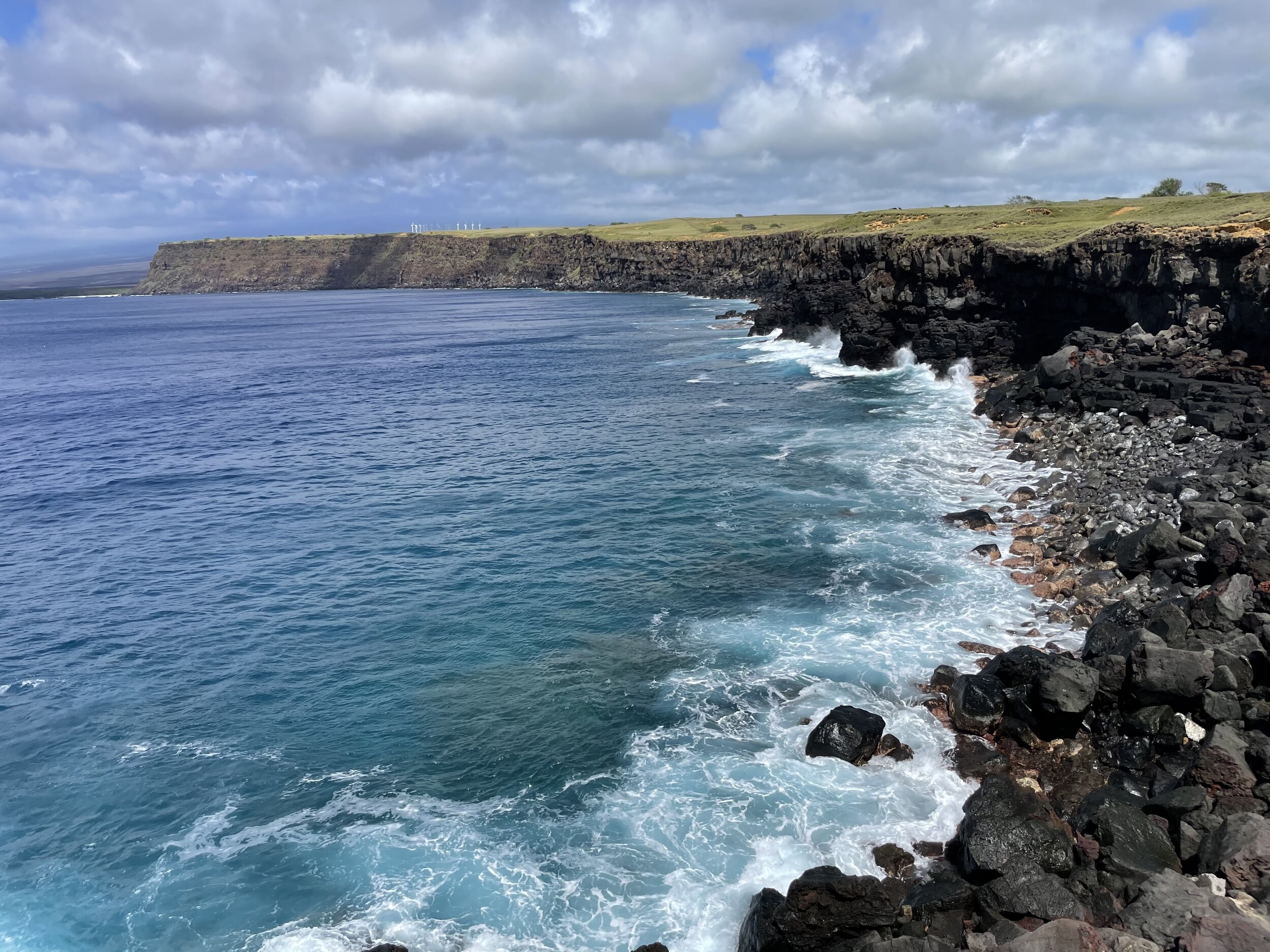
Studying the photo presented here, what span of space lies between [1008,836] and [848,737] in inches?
197

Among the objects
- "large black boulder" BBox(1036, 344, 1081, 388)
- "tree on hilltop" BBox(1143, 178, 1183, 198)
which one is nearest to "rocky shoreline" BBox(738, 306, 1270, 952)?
"large black boulder" BBox(1036, 344, 1081, 388)

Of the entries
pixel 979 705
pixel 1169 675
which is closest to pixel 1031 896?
pixel 979 705

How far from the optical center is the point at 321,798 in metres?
20.0

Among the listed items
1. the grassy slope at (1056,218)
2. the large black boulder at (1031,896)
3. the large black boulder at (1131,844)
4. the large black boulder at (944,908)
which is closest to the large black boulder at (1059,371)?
the grassy slope at (1056,218)

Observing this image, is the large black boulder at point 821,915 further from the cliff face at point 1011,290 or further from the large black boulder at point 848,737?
the cliff face at point 1011,290

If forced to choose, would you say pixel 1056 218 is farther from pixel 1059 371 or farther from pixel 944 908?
pixel 944 908

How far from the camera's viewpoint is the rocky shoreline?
13.7m

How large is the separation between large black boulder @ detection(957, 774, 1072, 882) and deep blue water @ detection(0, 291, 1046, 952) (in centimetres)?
154

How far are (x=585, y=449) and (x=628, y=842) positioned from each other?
34366 millimetres

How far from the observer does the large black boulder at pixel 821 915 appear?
565 inches

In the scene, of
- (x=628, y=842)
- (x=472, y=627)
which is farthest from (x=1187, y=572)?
(x=472, y=627)

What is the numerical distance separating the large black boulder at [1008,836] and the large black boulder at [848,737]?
129 inches

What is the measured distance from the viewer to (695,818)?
18.5 meters

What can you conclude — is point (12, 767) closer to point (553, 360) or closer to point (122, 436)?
point (122, 436)
